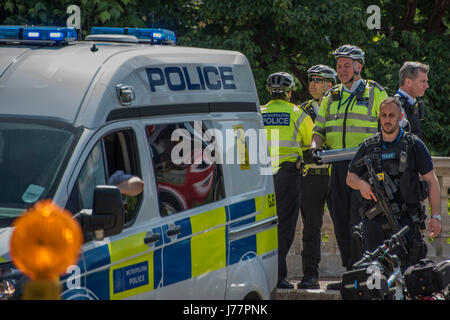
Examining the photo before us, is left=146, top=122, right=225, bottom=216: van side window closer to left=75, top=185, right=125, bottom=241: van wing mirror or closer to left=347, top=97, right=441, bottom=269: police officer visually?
left=75, top=185, right=125, bottom=241: van wing mirror

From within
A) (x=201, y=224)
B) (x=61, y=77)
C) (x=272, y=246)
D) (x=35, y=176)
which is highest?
(x=61, y=77)

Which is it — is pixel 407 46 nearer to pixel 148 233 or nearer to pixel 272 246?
pixel 272 246

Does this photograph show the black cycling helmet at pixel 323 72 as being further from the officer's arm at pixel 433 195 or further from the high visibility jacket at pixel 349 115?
the officer's arm at pixel 433 195

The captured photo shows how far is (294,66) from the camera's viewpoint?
1493 centimetres

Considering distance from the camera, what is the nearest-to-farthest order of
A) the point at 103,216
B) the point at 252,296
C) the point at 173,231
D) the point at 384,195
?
the point at 103,216 → the point at 173,231 → the point at 252,296 → the point at 384,195

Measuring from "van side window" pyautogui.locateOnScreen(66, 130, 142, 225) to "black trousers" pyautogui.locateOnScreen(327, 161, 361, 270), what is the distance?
10.3 feet

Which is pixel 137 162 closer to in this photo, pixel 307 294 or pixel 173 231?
pixel 173 231

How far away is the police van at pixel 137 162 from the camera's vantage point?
411 centimetres

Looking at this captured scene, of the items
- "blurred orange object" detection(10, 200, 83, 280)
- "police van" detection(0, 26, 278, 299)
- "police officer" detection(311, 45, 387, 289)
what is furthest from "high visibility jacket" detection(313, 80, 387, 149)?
"blurred orange object" detection(10, 200, 83, 280)

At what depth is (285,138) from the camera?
25.3 feet

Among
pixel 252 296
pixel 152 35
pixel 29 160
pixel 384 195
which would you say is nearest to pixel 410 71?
pixel 384 195

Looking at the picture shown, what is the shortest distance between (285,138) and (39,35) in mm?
3250

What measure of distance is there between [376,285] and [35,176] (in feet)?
6.61
